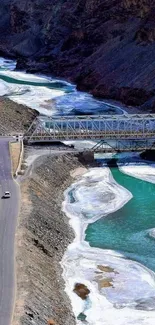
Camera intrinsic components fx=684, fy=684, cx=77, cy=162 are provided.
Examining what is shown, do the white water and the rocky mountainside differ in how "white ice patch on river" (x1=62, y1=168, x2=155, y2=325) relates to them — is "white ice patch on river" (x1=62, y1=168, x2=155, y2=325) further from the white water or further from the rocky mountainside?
the rocky mountainside

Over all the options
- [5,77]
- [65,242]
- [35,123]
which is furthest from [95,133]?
[5,77]

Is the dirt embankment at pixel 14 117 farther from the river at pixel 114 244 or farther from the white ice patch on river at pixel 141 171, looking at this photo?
the white ice patch on river at pixel 141 171

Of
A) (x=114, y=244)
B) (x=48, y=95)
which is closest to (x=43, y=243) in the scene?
(x=114, y=244)

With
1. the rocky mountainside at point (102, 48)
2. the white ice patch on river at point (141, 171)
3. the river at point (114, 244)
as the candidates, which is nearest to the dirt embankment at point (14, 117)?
the river at point (114, 244)

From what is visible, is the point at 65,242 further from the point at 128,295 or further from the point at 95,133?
the point at 95,133

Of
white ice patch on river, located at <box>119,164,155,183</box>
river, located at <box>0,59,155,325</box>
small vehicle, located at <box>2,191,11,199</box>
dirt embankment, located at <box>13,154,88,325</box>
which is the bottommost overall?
white ice patch on river, located at <box>119,164,155,183</box>

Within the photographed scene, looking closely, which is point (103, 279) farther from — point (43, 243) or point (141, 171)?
point (141, 171)

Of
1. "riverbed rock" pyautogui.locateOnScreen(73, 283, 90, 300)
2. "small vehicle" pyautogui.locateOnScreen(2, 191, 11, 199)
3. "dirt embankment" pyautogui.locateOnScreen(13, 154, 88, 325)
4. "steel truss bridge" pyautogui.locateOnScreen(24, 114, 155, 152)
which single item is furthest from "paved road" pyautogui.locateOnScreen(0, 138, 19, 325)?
"steel truss bridge" pyautogui.locateOnScreen(24, 114, 155, 152)
